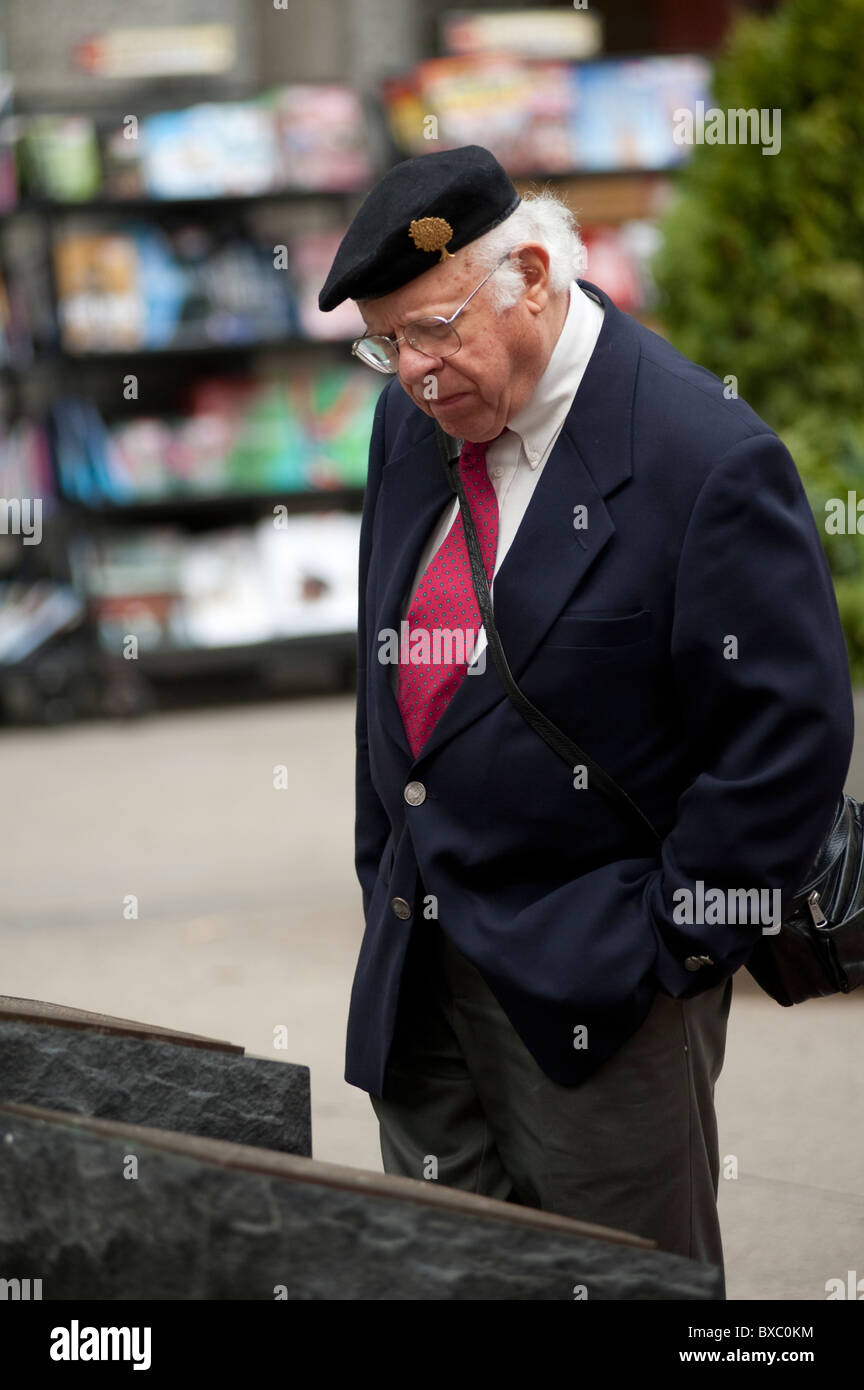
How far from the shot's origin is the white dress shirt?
6.52 ft

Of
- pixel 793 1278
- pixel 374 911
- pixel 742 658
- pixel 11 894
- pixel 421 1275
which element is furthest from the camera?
pixel 11 894

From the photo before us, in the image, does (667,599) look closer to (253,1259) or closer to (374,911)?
(374,911)

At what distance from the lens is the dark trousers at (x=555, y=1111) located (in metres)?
2.00

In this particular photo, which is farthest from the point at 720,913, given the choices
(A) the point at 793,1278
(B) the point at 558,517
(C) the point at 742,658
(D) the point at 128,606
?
(D) the point at 128,606

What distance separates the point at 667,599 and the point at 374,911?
1.95ft

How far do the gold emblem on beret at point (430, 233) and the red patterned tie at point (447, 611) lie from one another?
0.26 metres

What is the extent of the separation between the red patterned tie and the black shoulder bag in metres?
0.02

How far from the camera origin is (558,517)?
1.95m

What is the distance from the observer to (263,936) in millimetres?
4910

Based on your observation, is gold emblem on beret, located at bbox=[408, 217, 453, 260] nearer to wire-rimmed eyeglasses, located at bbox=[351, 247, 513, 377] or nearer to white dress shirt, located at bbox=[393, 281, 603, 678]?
wire-rimmed eyeglasses, located at bbox=[351, 247, 513, 377]
